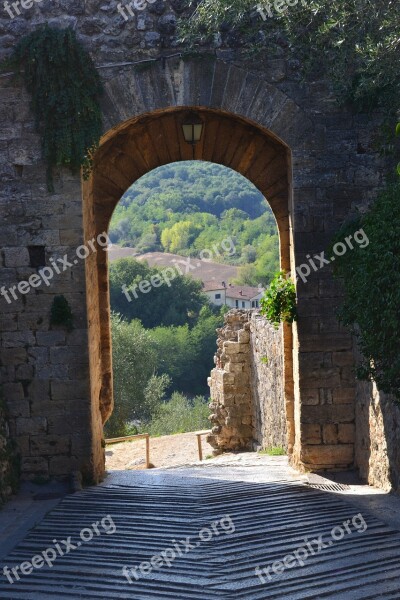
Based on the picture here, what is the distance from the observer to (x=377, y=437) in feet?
27.9

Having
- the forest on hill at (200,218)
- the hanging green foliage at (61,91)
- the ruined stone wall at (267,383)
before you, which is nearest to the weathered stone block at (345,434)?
the ruined stone wall at (267,383)

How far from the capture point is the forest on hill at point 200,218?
64.8 meters

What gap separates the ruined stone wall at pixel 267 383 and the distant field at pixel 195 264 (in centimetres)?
4160

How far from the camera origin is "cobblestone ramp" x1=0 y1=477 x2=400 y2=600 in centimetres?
550

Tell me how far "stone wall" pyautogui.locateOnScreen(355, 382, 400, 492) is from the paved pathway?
35 cm

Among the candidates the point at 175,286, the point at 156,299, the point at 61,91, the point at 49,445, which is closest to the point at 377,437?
the point at 49,445

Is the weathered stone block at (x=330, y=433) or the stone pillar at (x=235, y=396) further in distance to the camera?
the stone pillar at (x=235, y=396)

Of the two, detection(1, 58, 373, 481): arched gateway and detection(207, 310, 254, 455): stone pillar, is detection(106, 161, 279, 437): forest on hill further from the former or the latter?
detection(1, 58, 373, 481): arched gateway

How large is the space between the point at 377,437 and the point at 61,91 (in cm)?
453

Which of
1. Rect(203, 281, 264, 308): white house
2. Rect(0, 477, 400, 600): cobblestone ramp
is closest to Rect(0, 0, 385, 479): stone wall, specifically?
Rect(0, 477, 400, 600): cobblestone ramp

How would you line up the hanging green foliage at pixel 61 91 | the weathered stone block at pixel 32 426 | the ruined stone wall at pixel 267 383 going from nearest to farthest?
1. the hanging green foliage at pixel 61 91
2. the weathered stone block at pixel 32 426
3. the ruined stone wall at pixel 267 383

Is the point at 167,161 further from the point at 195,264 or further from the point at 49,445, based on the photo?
the point at 195,264

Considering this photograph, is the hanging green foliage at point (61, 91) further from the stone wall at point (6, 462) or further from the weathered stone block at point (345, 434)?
the weathered stone block at point (345, 434)

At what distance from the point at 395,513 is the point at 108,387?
4921mm
